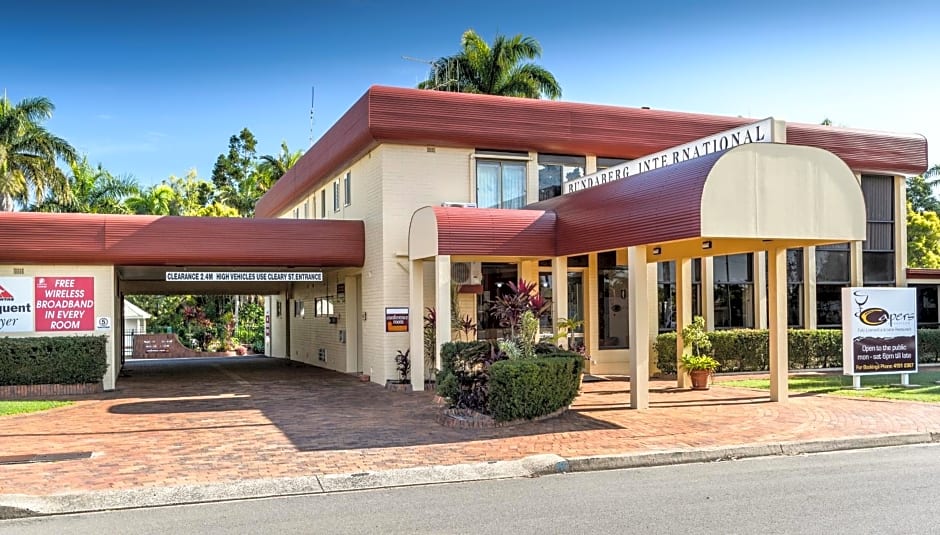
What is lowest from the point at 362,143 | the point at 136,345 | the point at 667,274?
the point at 136,345

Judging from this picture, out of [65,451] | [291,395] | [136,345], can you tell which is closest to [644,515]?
[65,451]

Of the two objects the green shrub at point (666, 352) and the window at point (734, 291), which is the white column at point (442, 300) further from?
the window at point (734, 291)

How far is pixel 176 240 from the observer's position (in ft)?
66.1

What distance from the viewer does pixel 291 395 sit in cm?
1883

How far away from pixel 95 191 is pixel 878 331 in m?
37.5

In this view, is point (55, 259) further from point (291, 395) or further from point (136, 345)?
point (136, 345)

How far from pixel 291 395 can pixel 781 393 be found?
9.84 meters

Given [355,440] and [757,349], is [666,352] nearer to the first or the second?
[757,349]

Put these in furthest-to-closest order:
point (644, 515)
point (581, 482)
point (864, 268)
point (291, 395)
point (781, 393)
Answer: point (864, 268)
point (291, 395)
point (781, 393)
point (581, 482)
point (644, 515)

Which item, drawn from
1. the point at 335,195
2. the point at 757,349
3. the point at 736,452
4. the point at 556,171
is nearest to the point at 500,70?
the point at 335,195

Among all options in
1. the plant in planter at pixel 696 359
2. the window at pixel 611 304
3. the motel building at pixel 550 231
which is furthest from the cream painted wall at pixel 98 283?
the plant in planter at pixel 696 359

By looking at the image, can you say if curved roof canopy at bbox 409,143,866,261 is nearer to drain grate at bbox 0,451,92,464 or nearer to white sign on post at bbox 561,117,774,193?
white sign on post at bbox 561,117,774,193

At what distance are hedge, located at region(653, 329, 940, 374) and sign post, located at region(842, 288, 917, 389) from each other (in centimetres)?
339

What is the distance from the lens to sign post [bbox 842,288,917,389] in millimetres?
18391
